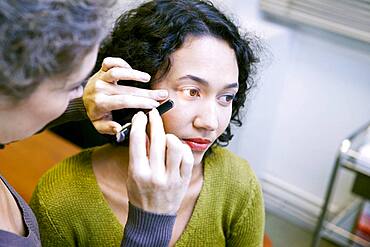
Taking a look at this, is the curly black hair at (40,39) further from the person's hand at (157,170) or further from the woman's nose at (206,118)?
the woman's nose at (206,118)

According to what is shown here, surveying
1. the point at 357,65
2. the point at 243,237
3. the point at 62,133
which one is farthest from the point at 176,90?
the point at 357,65

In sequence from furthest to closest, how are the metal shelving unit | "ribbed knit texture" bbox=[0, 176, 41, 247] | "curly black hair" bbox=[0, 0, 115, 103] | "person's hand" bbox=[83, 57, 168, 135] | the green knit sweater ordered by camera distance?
the metal shelving unit < the green knit sweater < "person's hand" bbox=[83, 57, 168, 135] < "ribbed knit texture" bbox=[0, 176, 41, 247] < "curly black hair" bbox=[0, 0, 115, 103]

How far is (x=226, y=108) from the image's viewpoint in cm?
93

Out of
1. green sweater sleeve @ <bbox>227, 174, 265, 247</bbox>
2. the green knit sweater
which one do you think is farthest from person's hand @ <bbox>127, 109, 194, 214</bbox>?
green sweater sleeve @ <bbox>227, 174, 265, 247</bbox>

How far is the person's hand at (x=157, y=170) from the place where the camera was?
2.31 ft

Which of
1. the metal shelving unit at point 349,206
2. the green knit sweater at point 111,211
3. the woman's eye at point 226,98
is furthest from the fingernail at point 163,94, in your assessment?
the metal shelving unit at point 349,206

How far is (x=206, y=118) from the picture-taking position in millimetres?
897

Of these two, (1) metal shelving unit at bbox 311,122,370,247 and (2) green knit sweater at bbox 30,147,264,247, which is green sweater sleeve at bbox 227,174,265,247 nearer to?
(2) green knit sweater at bbox 30,147,264,247

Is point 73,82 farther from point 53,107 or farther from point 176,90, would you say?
point 176,90

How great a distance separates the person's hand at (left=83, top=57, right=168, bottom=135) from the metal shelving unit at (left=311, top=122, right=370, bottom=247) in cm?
81

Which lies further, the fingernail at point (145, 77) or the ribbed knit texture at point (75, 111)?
the ribbed knit texture at point (75, 111)

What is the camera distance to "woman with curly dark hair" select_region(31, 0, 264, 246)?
901mm

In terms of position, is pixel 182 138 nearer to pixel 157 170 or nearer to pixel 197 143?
pixel 197 143

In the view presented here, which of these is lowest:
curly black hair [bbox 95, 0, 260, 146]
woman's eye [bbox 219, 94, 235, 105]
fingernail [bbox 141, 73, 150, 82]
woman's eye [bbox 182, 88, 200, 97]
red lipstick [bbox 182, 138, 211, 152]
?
red lipstick [bbox 182, 138, 211, 152]
